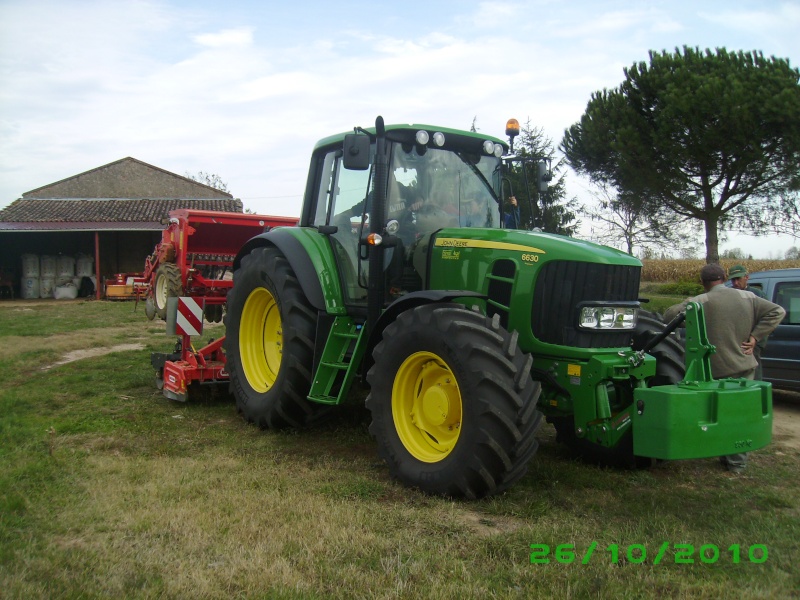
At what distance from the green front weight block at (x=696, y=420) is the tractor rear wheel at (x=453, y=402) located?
61 cm

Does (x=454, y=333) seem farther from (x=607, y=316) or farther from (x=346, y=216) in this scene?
(x=346, y=216)

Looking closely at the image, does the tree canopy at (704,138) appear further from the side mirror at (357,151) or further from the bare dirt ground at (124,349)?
the side mirror at (357,151)

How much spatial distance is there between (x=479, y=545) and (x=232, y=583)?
1.21 metres

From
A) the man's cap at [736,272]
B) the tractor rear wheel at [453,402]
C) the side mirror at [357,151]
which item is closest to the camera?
the tractor rear wheel at [453,402]

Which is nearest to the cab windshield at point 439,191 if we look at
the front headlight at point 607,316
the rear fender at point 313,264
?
the rear fender at point 313,264

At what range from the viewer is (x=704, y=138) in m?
17.9

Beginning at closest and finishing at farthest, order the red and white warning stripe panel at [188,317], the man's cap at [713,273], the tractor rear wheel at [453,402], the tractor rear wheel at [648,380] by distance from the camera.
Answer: the tractor rear wheel at [453,402]
the tractor rear wheel at [648,380]
the man's cap at [713,273]
the red and white warning stripe panel at [188,317]

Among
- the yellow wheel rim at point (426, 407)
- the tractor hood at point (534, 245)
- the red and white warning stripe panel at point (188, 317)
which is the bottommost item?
the yellow wheel rim at point (426, 407)

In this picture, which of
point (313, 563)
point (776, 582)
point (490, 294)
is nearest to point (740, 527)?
point (776, 582)

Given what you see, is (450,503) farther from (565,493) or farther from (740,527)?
(740,527)

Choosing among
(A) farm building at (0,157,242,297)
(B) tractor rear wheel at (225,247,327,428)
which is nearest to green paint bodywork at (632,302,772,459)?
(B) tractor rear wheel at (225,247,327,428)

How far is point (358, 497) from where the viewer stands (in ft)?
14.3

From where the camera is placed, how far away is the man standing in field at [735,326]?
18.2 ft
